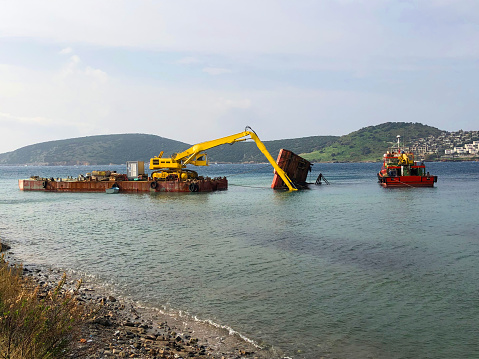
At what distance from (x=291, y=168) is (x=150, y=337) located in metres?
56.5

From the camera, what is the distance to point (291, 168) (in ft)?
215

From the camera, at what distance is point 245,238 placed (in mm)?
25188

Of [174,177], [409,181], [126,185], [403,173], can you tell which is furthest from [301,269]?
[403,173]

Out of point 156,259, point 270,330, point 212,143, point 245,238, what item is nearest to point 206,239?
point 245,238

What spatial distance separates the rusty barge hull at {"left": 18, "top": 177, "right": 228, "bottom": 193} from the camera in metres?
60.9

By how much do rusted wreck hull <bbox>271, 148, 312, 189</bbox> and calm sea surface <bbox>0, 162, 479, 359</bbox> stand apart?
1075 inches

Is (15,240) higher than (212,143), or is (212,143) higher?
(212,143)

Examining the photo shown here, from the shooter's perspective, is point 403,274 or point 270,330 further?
point 403,274

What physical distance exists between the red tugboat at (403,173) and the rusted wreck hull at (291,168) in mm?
12751

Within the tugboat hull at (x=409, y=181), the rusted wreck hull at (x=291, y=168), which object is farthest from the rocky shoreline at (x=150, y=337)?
the tugboat hull at (x=409, y=181)

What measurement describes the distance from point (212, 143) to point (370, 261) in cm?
4494

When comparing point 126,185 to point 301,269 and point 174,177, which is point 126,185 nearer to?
point 174,177

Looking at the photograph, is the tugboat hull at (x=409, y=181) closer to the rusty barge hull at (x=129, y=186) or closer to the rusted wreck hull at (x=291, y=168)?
the rusted wreck hull at (x=291, y=168)

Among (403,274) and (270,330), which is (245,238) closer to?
(403,274)
